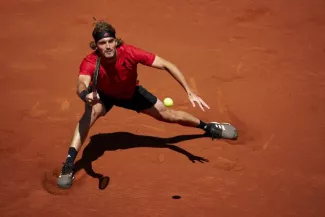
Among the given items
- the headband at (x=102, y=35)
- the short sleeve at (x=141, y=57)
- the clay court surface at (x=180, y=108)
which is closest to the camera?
the headband at (x=102, y=35)

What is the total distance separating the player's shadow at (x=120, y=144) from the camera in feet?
19.0

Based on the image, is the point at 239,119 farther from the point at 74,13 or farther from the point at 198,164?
the point at 74,13

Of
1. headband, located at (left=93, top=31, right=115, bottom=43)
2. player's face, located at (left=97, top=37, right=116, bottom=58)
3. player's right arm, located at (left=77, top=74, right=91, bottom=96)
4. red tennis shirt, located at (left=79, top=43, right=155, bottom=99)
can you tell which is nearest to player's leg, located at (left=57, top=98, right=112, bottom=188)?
red tennis shirt, located at (left=79, top=43, right=155, bottom=99)

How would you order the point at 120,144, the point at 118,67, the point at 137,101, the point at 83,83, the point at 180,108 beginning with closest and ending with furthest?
the point at 83,83 → the point at 118,67 → the point at 137,101 → the point at 120,144 → the point at 180,108

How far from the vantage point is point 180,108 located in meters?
6.98

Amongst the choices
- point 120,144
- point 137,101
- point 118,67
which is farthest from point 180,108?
point 118,67

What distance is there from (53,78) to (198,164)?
11.4 ft

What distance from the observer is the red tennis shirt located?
5091 mm

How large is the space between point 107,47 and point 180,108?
2305 millimetres

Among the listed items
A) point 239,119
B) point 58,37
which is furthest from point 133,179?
point 58,37

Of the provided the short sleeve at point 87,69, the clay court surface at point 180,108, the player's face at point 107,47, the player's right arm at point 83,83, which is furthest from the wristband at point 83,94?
the clay court surface at point 180,108

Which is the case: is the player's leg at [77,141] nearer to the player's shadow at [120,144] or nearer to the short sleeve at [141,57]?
the player's shadow at [120,144]

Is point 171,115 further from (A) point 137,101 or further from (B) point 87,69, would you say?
(B) point 87,69

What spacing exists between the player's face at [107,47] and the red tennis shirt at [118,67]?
0.14 metres
